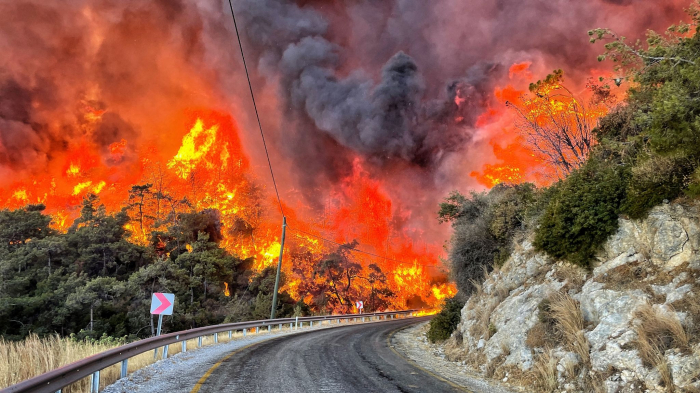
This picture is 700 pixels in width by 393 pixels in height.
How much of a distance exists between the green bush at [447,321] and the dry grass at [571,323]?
27.2 ft

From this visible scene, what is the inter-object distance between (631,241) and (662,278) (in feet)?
5.38

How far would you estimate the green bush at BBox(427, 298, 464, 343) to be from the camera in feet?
56.2

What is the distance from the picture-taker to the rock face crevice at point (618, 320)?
6.31 meters

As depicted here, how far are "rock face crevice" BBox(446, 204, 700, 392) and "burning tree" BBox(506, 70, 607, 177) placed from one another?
6.21 meters

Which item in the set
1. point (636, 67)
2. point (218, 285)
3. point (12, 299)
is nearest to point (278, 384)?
point (636, 67)

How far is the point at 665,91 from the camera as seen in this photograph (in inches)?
283

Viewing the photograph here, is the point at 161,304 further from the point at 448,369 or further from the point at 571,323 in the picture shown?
the point at 571,323

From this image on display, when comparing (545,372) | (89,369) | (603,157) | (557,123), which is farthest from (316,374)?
(557,123)

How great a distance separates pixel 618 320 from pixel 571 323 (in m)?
1.02

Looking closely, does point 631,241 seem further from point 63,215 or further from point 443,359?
point 63,215

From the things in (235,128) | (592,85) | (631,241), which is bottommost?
(631,241)

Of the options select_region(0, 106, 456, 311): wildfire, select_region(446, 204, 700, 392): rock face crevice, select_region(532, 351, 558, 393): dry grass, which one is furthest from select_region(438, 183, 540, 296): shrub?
select_region(0, 106, 456, 311): wildfire

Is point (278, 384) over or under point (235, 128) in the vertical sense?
under

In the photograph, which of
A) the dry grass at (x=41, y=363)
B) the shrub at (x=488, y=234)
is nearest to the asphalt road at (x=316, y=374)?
the dry grass at (x=41, y=363)
